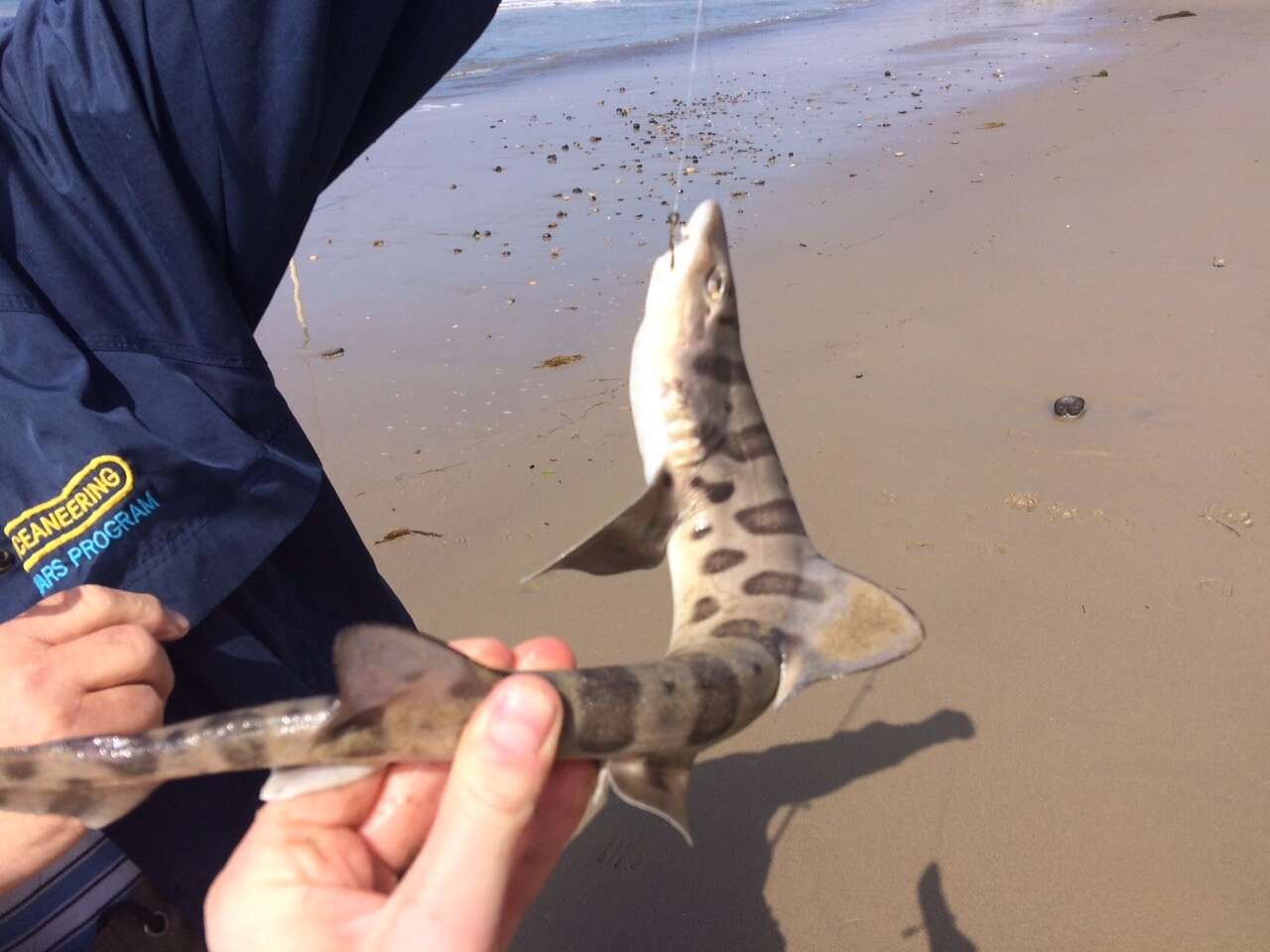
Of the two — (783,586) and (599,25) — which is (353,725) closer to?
(783,586)

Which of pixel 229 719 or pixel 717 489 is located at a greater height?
pixel 229 719

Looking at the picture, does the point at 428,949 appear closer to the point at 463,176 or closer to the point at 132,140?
the point at 132,140

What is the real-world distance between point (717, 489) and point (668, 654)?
63cm

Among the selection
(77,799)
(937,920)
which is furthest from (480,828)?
(937,920)

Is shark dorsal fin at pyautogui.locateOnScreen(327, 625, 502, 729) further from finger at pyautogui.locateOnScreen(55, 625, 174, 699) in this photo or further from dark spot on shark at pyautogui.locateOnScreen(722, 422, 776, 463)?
dark spot on shark at pyautogui.locateOnScreen(722, 422, 776, 463)

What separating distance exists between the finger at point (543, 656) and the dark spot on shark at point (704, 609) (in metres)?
0.40

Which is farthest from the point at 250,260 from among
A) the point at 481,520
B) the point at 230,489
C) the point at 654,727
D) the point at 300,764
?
the point at 481,520

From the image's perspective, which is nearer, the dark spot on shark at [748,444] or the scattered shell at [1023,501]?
the dark spot on shark at [748,444]

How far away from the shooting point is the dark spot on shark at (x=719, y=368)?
311 cm

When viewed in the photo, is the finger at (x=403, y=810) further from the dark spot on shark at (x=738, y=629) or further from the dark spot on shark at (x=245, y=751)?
the dark spot on shark at (x=738, y=629)

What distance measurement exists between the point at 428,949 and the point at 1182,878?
3214 millimetres

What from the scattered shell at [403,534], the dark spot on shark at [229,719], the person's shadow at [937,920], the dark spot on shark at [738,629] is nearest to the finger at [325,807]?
the dark spot on shark at [229,719]

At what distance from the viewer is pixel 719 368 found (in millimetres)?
3141

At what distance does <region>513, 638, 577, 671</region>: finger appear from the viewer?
248cm
